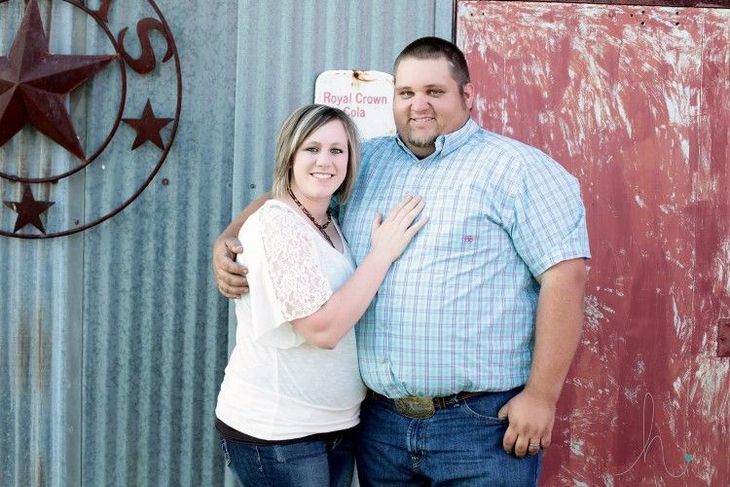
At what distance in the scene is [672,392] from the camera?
11.7 feet

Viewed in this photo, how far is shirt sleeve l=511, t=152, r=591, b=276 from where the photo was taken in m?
2.64

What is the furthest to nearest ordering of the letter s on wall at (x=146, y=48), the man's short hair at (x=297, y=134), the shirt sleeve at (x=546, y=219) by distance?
the letter s on wall at (x=146, y=48) → the man's short hair at (x=297, y=134) → the shirt sleeve at (x=546, y=219)

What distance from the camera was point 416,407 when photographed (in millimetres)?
2736

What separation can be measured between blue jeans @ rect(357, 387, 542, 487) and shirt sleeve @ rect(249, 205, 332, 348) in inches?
20.3

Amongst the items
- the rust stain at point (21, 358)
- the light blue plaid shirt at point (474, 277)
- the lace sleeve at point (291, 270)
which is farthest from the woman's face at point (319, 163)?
the rust stain at point (21, 358)

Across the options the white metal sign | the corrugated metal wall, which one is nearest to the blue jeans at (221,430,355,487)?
the corrugated metal wall

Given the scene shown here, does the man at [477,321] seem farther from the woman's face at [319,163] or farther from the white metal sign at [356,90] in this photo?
the white metal sign at [356,90]

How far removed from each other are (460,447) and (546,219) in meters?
0.77

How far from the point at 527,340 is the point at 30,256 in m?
2.05

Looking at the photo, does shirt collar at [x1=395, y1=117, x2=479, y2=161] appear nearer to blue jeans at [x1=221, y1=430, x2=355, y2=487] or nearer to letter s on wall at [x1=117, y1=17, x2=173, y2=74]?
blue jeans at [x1=221, y1=430, x2=355, y2=487]

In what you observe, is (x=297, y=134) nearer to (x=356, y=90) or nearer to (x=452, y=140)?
(x=452, y=140)

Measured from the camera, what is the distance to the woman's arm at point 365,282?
2.55 metres

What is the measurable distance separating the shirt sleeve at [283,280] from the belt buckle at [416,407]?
1.47 ft

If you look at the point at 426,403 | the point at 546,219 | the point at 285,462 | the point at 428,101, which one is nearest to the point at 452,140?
the point at 428,101
